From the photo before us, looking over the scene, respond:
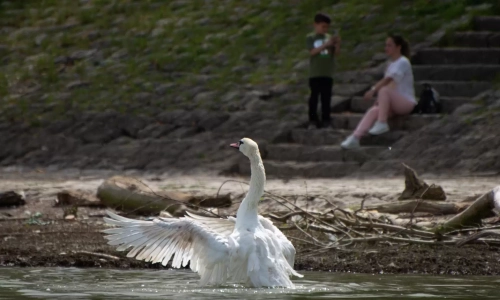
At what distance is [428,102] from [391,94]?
783 millimetres

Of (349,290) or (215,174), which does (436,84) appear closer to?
(215,174)

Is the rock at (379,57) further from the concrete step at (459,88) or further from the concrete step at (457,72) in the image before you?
the concrete step at (459,88)

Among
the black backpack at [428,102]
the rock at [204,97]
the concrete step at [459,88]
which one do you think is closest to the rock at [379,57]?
the concrete step at [459,88]

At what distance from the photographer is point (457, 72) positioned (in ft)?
62.0

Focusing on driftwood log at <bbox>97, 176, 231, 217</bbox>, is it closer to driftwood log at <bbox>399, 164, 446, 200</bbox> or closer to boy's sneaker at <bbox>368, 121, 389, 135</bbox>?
driftwood log at <bbox>399, 164, 446, 200</bbox>

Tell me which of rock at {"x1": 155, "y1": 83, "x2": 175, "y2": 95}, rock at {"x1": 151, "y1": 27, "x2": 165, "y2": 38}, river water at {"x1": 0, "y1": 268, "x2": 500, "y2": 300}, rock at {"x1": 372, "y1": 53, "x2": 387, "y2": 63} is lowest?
river water at {"x1": 0, "y1": 268, "x2": 500, "y2": 300}

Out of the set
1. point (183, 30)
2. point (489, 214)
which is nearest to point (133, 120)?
point (183, 30)

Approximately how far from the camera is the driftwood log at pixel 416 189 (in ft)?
43.9

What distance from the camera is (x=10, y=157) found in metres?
19.8

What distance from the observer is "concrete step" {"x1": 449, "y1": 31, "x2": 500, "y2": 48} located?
1939 centimetres

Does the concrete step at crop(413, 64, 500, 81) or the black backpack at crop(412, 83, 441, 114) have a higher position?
the concrete step at crop(413, 64, 500, 81)

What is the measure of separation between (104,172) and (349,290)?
9.39 m

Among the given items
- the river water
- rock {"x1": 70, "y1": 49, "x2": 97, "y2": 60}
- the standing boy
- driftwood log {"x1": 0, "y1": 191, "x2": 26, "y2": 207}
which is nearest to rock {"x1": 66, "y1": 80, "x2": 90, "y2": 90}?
rock {"x1": 70, "y1": 49, "x2": 97, "y2": 60}

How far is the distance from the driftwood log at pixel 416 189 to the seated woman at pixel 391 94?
3.85 meters
